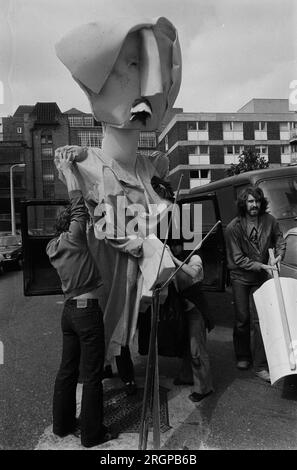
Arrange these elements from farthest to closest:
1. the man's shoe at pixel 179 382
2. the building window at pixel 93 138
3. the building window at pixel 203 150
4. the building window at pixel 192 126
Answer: the building window at pixel 203 150 < the building window at pixel 192 126 < the building window at pixel 93 138 < the man's shoe at pixel 179 382

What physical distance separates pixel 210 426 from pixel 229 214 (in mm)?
4245

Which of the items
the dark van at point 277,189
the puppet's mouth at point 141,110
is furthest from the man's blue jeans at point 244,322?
the dark van at point 277,189

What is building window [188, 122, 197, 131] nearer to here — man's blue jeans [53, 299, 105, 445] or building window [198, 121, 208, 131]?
building window [198, 121, 208, 131]

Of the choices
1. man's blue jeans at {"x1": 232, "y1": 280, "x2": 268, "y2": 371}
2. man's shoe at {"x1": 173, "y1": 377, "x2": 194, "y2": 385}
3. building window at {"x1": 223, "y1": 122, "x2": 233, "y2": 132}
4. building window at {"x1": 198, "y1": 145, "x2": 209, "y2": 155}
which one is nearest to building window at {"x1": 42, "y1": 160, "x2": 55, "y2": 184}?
building window at {"x1": 198, "y1": 145, "x2": 209, "y2": 155}

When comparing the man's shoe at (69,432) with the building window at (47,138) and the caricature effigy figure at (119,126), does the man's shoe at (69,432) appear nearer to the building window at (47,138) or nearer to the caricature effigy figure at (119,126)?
the caricature effigy figure at (119,126)

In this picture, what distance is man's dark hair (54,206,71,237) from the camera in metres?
2.64

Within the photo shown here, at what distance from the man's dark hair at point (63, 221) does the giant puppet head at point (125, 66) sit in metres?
0.75

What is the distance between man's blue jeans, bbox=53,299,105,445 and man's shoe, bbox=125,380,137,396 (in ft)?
2.35

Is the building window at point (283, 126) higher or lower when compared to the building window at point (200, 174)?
higher

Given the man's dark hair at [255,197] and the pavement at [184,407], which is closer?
the pavement at [184,407]

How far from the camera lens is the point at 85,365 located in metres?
2.53

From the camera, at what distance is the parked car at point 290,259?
13.1 feet
